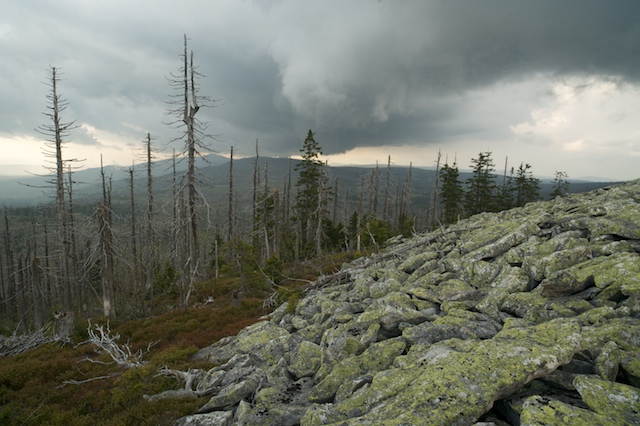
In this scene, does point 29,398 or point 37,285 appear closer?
point 29,398

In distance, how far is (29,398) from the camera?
30.3 feet

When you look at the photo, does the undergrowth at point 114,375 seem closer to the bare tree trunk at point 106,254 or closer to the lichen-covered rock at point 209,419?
the lichen-covered rock at point 209,419

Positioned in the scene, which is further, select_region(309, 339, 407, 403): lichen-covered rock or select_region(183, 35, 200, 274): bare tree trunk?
select_region(183, 35, 200, 274): bare tree trunk

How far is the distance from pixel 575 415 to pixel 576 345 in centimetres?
159

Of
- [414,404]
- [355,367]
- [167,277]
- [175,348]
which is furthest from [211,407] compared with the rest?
[167,277]

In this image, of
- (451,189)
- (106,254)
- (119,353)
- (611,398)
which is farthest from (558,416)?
(451,189)

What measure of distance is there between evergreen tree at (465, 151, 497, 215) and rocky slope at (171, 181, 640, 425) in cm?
3341

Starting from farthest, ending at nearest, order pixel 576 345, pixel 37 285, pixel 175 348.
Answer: pixel 37 285 → pixel 175 348 → pixel 576 345

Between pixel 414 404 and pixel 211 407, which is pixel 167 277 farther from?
pixel 414 404

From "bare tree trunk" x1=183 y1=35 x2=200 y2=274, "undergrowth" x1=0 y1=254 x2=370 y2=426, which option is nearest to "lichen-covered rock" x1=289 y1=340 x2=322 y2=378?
"undergrowth" x1=0 y1=254 x2=370 y2=426

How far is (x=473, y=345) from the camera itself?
5.01 m

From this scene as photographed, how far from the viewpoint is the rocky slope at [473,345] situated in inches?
154

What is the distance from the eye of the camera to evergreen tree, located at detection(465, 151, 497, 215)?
1676 inches

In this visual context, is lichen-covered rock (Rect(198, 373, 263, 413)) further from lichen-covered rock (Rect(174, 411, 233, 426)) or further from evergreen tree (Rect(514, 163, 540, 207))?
evergreen tree (Rect(514, 163, 540, 207))
